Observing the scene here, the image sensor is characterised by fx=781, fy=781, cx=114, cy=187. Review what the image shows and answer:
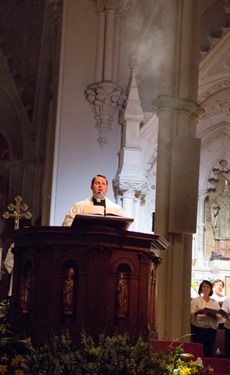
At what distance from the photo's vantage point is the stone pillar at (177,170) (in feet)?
30.8

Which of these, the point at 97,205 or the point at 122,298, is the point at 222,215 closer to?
the point at 97,205

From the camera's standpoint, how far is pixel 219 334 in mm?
11820

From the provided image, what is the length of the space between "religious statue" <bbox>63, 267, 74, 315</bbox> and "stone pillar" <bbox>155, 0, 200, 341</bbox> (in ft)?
12.6

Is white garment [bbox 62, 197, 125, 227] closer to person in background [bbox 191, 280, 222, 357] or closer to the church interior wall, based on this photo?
person in background [bbox 191, 280, 222, 357]

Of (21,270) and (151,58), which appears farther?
(151,58)

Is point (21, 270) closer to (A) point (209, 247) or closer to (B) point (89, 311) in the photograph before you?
(B) point (89, 311)

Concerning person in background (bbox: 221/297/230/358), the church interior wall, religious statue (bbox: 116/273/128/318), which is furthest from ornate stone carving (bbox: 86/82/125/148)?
religious statue (bbox: 116/273/128/318)

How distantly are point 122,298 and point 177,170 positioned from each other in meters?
4.05

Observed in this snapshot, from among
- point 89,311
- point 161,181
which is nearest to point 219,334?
point 161,181

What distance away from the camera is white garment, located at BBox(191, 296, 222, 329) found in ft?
33.4

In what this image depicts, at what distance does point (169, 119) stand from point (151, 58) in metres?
4.99

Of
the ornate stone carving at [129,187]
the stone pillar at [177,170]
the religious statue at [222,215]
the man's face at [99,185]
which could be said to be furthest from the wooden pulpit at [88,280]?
the religious statue at [222,215]

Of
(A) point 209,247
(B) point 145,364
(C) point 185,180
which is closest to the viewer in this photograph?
(B) point 145,364

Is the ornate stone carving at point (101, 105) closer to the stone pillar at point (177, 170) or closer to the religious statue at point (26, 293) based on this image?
the stone pillar at point (177, 170)
